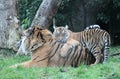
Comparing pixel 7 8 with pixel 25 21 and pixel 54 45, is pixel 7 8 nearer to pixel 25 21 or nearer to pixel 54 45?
pixel 54 45

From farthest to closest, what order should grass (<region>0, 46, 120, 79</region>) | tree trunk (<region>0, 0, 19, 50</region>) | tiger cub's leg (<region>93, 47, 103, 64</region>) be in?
tree trunk (<region>0, 0, 19, 50</region>), tiger cub's leg (<region>93, 47, 103, 64</region>), grass (<region>0, 46, 120, 79</region>)

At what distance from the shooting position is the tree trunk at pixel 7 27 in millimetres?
11133

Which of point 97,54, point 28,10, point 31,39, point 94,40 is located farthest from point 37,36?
point 28,10

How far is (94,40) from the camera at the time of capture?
9.60m

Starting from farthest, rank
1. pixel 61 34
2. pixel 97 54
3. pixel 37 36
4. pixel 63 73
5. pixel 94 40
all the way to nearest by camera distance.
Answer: pixel 61 34
pixel 94 40
pixel 97 54
pixel 37 36
pixel 63 73

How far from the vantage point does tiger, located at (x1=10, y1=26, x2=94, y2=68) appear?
7555mm

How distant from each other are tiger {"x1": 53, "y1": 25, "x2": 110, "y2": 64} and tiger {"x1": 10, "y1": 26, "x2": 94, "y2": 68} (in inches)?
33.3

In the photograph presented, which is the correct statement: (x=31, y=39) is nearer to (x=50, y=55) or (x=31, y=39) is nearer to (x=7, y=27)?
(x=50, y=55)

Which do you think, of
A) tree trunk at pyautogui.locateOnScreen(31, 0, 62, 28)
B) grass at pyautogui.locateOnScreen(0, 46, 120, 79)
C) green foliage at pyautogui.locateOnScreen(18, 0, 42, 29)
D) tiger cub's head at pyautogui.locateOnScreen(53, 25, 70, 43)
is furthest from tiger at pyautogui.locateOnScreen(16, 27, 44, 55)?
green foliage at pyautogui.locateOnScreen(18, 0, 42, 29)

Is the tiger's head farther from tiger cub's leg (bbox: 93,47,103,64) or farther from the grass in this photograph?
tiger cub's leg (bbox: 93,47,103,64)

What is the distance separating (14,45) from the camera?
36.8ft

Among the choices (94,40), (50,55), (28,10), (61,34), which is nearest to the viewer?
(50,55)

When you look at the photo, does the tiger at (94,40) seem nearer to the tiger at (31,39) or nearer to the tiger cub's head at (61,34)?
the tiger cub's head at (61,34)

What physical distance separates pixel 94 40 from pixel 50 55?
229cm
